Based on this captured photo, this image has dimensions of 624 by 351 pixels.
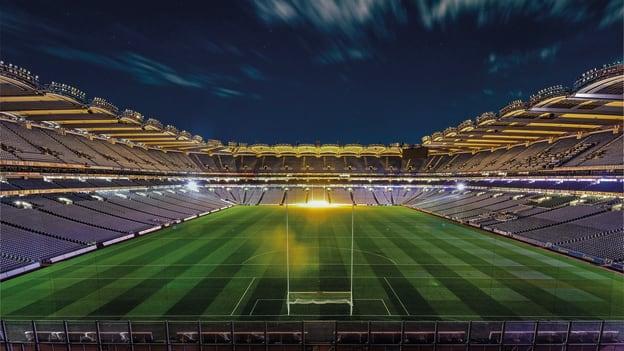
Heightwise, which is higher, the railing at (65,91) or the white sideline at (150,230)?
the railing at (65,91)

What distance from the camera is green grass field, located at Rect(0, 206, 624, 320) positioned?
51.1 ft

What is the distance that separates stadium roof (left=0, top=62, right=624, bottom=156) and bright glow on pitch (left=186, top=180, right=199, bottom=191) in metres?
9.95

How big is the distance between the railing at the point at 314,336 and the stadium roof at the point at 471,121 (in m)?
20.8

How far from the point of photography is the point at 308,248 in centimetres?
2800

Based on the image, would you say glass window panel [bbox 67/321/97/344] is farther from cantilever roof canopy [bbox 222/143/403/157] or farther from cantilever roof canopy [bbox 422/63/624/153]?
cantilever roof canopy [bbox 222/143/403/157]

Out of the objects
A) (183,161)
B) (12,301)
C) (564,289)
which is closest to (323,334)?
(564,289)

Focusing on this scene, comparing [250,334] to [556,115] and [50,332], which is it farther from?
[556,115]

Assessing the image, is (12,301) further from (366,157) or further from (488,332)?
(366,157)

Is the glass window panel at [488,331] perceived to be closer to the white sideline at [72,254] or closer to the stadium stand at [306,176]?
the stadium stand at [306,176]

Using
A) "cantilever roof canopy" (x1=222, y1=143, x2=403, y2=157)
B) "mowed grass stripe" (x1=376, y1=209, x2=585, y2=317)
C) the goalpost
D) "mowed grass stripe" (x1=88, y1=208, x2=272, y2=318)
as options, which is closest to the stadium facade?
"cantilever roof canopy" (x1=222, y1=143, x2=403, y2=157)

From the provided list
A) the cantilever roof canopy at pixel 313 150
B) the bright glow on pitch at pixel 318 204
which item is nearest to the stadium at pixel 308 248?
the bright glow on pitch at pixel 318 204

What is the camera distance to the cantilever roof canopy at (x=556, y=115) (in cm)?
2349

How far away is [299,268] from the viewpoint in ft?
72.0

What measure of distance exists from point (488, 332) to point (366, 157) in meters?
76.3
